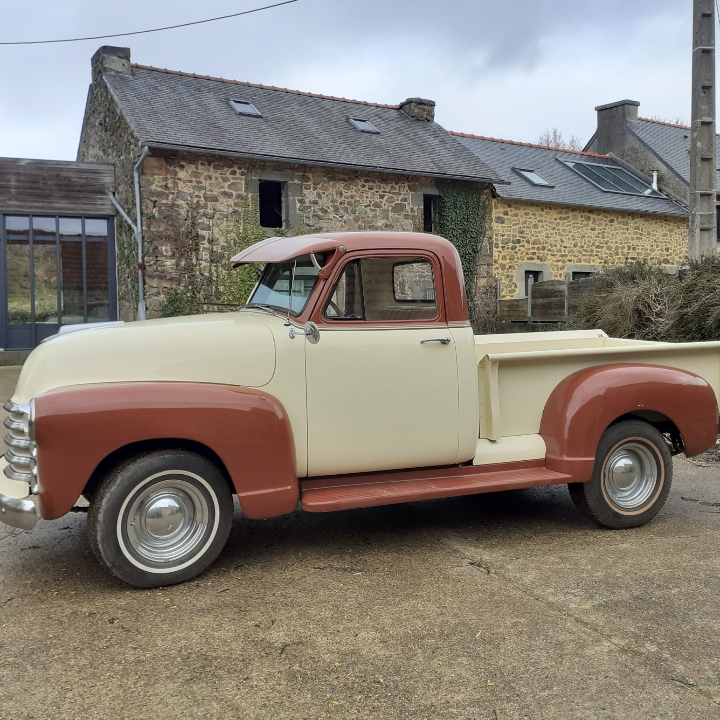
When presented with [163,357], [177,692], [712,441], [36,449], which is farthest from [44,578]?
[712,441]

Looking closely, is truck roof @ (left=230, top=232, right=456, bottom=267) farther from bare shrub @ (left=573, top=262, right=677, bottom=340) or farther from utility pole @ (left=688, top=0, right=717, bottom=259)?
utility pole @ (left=688, top=0, right=717, bottom=259)

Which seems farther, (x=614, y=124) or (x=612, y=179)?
(x=614, y=124)

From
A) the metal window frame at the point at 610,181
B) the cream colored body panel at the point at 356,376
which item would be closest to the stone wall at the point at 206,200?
the metal window frame at the point at 610,181

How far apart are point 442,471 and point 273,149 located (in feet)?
43.9

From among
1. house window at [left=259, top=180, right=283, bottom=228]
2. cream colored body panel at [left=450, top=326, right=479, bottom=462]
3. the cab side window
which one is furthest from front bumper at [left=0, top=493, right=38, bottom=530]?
house window at [left=259, top=180, right=283, bottom=228]

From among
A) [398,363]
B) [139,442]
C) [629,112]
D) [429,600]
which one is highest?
[629,112]

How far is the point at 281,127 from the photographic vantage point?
1795cm

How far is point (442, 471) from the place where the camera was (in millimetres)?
4539

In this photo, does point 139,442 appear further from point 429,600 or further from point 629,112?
point 629,112

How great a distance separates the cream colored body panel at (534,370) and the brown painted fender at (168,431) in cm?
135

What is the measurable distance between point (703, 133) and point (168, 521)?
9680 millimetres

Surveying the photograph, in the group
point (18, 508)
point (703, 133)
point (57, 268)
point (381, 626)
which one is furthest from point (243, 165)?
point (381, 626)

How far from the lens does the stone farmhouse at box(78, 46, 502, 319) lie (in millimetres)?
15836

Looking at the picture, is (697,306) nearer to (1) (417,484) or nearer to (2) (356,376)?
(1) (417,484)
